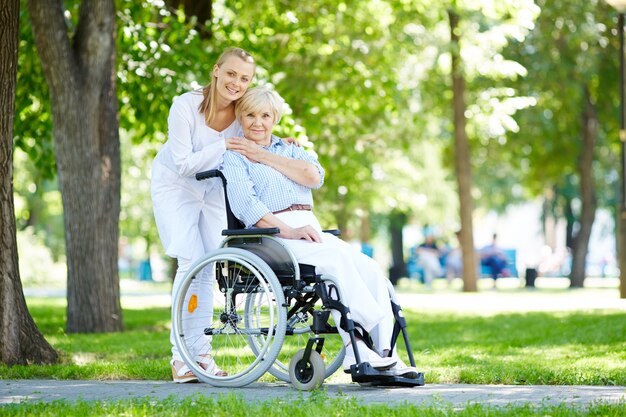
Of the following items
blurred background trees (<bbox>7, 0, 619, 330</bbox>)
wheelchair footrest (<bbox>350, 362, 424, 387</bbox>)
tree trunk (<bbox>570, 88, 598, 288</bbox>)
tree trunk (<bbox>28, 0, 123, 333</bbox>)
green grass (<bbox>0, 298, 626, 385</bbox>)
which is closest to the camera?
wheelchair footrest (<bbox>350, 362, 424, 387</bbox>)

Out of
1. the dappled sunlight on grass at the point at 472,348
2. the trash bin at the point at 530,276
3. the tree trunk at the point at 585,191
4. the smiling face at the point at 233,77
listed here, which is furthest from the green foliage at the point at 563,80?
the smiling face at the point at 233,77

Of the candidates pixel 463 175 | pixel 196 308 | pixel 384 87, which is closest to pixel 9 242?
pixel 196 308

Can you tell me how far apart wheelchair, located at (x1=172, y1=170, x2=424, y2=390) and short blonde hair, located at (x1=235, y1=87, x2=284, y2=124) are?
416 mm

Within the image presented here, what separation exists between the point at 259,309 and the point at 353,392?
39.8 inches

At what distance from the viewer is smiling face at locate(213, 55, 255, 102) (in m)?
6.35

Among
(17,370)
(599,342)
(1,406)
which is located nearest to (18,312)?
(17,370)

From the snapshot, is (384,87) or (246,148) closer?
(246,148)

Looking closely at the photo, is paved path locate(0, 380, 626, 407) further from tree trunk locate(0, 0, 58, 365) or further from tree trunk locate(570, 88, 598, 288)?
tree trunk locate(570, 88, 598, 288)

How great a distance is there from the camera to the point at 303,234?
233 inches

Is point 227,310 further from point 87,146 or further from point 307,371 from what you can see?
point 87,146

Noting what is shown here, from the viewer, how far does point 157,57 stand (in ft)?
40.5

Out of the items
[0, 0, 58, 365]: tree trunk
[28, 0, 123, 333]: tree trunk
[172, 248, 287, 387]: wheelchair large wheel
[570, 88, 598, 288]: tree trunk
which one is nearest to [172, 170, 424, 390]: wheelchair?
[172, 248, 287, 387]: wheelchair large wheel

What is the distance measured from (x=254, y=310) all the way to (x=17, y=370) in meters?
1.57

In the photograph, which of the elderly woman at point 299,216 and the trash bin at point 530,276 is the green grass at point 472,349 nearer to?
the elderly woman at point 299,216
